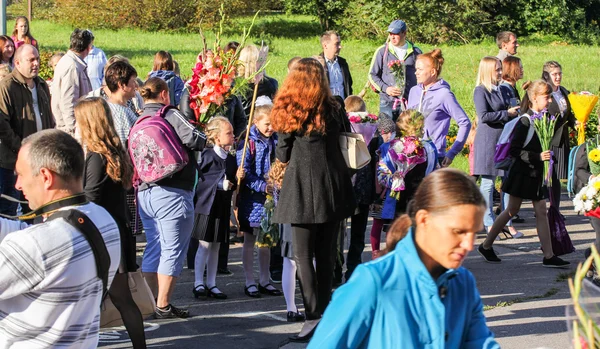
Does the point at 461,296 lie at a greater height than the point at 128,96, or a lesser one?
lesser

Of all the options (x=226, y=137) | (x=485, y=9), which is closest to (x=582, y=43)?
(x=485, y=9)

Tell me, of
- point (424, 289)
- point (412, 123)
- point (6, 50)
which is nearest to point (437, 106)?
point (412, 123)

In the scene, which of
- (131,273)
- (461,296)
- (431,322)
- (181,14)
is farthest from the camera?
(181,14)

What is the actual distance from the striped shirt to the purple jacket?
6.21 metres

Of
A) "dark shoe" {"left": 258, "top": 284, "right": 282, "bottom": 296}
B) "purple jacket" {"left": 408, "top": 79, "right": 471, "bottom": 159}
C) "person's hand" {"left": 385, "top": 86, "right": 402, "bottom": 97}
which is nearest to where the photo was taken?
"dark shoe" {"left": 258, "top": 284, "right": 282, "bottom": 296}

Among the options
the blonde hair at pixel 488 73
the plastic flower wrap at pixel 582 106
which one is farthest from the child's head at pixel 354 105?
the plastic flower wrap at pixel 582 106

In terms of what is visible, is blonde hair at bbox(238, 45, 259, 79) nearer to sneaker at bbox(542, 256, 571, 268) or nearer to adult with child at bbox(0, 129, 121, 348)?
sneaker at bbox(542, 256, 571, 268)

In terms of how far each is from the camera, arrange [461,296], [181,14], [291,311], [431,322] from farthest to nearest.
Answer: [181,14] < [291,311] < [461,296] < [431,322]

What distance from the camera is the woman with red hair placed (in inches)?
261

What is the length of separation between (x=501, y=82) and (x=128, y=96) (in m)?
5.26

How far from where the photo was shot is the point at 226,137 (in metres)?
8.09

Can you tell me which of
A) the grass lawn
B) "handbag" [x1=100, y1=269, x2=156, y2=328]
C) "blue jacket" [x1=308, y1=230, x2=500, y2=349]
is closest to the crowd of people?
"blue jacket" [x1=308, y1=230, x2=500, y2=349]

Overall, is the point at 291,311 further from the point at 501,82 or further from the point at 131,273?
the point at 501,82

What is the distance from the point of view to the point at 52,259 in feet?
11.3
